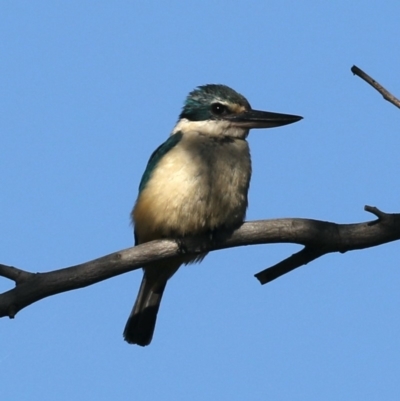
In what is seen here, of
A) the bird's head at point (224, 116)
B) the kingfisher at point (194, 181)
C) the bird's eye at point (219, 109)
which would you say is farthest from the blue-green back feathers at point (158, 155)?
the bird's eye at point (219, 109)

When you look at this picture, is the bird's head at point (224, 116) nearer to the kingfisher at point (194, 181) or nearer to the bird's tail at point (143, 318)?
the kingfisher at point (194, 181)

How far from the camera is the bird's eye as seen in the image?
5.33m

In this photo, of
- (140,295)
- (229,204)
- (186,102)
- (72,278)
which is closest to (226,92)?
(186,102)

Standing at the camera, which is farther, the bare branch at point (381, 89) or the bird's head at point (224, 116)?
the bird's head at point (224, 116)

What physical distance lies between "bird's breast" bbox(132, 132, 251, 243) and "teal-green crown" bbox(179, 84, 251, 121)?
33cm

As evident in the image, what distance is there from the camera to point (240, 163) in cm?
496

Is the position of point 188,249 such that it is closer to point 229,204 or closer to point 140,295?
point 229,204

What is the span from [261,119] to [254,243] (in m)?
1.23

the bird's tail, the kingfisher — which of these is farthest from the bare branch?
the bird's tail

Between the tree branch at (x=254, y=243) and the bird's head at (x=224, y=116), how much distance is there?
3.31ft

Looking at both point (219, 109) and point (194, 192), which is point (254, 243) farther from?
point (219, 109)

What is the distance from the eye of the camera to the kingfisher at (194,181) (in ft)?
15.4

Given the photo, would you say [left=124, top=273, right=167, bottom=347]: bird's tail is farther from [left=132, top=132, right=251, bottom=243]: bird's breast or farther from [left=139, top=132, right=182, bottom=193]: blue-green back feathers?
[left=139, top=132, right=182, bottom=193]: blue-green back feathers

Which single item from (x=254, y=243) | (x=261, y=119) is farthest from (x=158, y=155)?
(x=254, y=243)
